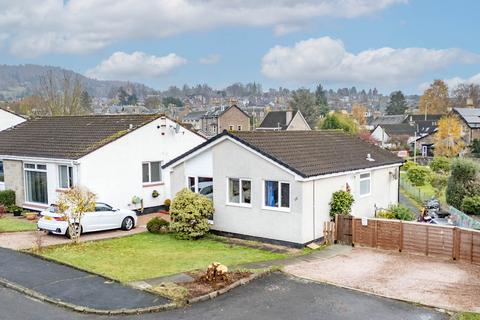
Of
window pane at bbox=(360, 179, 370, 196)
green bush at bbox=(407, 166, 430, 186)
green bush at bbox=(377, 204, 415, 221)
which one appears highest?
window pane at bbox=(360, 179, 370, 196)

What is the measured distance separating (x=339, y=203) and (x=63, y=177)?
14.2m

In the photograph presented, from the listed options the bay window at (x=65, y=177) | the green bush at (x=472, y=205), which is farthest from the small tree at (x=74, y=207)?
the green bush at (x=472, y=205)

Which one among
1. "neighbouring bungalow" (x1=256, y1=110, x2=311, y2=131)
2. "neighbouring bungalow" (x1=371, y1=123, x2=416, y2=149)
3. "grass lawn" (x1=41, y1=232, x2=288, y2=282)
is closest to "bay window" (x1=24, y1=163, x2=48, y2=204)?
"grass lawn" (x1=41, y1=232, x2=288, y2=282)

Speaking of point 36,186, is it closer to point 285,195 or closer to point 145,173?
point 145,173

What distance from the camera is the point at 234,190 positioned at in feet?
66.2

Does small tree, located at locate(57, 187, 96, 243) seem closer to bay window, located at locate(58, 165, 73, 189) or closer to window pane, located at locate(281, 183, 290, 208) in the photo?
bay window, located at locate(58, 165, 73, 189)

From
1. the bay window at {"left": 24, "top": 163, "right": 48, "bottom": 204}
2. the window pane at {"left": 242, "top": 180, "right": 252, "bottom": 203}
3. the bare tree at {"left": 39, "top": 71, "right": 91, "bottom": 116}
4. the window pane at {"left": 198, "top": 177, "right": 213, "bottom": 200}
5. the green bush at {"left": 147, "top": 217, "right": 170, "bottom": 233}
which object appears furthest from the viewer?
the bare tree at {"left": 39, "top": 71, "right": 91, "bottom": 116}

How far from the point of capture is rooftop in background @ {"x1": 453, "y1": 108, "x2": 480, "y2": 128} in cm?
8262

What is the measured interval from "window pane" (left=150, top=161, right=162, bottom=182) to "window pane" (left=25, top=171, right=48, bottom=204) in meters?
5.68

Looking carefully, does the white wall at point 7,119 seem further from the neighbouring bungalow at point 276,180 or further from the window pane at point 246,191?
the window pane at point 246,191

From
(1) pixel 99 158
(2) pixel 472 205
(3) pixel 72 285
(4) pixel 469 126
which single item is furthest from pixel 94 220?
(4) pixel 469 126

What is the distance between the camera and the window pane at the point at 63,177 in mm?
24125

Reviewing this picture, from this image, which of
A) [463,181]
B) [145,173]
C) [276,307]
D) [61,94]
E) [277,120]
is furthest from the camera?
[277,120]

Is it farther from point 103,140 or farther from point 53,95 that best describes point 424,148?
point 103,140
